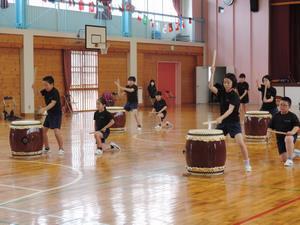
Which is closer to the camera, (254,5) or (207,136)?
(207,136)

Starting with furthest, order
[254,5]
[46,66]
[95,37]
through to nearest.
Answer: [254,5], [95,37], [46,66]

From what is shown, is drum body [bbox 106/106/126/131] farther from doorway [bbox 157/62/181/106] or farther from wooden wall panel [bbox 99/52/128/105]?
doorway [bbox 157/62/181/106]

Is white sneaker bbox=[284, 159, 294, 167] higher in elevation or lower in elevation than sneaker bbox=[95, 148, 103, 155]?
lower

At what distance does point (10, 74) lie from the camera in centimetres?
2345

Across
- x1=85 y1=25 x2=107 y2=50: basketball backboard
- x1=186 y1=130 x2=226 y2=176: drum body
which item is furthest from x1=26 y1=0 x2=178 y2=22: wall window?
x1=186 y1=130 x2=226 y2=176: drum body

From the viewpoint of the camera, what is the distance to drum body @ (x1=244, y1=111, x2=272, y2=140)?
13758 millimetres

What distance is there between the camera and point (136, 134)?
15.8 metres

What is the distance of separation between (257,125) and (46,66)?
44.0ft

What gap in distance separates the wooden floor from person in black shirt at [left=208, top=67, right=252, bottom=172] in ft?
1.92

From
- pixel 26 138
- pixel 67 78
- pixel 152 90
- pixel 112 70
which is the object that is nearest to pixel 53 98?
pixel 26 138

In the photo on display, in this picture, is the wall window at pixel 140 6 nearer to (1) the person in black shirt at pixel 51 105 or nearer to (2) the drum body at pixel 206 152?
(1) the person in black shirt at pixel 51 105

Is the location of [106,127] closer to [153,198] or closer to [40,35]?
[153,198]

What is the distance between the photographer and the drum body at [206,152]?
8992mm

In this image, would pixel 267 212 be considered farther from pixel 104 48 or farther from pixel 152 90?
pixel 152 90
